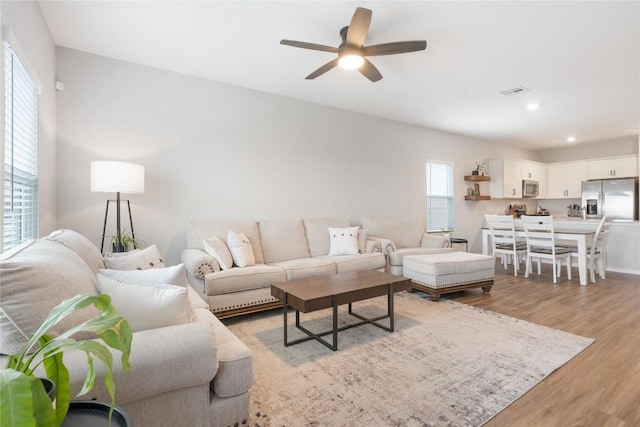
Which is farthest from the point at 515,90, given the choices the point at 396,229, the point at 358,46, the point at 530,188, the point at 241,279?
the point at 530,188

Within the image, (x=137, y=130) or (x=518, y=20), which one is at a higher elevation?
(x=518, y=20)

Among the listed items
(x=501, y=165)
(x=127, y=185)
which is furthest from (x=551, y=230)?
(x=127, y=185)

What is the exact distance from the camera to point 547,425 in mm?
1678

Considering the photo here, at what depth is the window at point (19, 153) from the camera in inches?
74.7

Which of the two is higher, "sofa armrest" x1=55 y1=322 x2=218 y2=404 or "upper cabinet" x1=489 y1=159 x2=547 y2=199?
"upper cabinet" x1=489 y1=159 x2=547 y2=199

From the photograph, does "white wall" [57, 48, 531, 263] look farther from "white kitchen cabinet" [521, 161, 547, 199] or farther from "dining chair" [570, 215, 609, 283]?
"white kitchen cabinet" [521, 161, 547, 199]

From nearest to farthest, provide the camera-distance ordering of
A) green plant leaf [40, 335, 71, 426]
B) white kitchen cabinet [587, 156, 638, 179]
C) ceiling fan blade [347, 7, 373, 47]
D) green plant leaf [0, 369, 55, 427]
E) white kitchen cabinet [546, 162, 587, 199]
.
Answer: green plant leaf [0, 369, 55, 427] < green plant leaf [40, 335, 71, 426] < ceiling fan blade [347, 7, 373, 47] < white kitchen cabinet [587, 156, 638, 179] < white kitchen cabinet [546, 162, 587, 199]

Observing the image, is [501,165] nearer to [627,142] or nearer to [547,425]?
[627,142]

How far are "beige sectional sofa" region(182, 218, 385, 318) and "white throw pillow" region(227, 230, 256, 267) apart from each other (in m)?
0.08

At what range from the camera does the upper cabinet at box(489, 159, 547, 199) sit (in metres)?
6.95

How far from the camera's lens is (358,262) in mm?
3994

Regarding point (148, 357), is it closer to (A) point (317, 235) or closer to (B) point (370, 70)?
(B) point (370, 70)

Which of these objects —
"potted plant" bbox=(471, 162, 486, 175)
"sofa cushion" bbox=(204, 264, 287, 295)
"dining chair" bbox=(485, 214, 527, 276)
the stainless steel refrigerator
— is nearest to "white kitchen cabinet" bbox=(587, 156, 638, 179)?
the stainless steel refrigerator

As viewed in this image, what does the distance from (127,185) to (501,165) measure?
278 inches
